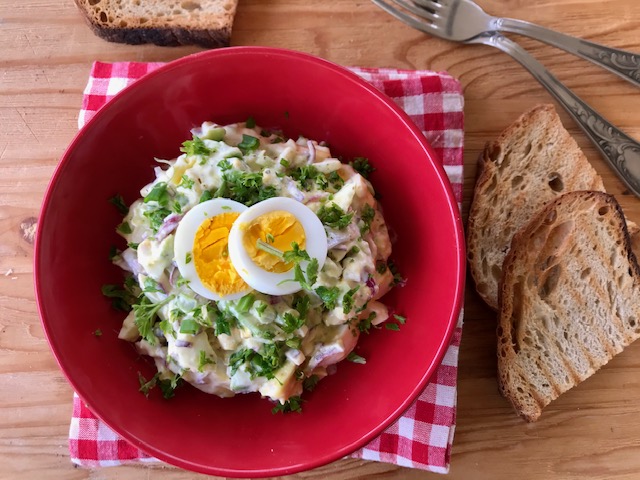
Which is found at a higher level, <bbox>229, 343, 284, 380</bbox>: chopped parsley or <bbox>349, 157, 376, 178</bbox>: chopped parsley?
<bbox>349, 157, 376, 178</bbox>: chopped parsley

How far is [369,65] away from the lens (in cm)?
250

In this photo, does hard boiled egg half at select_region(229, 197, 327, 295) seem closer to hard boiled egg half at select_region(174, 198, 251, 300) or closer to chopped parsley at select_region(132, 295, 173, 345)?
hard boiled egg half at select_region(174, 198, 251, 300)

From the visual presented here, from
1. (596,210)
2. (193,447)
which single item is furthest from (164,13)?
(596,210)

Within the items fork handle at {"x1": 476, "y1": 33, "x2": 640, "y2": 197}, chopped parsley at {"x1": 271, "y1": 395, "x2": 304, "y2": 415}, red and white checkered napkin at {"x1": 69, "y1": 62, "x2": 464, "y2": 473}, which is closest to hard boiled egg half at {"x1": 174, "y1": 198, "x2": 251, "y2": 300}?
chopped parsley at {"x1": 271, "y1": 395, "x2": 304, "y2": 415}

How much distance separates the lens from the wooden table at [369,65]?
7.72ft

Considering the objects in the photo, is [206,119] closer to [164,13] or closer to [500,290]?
[164,13]

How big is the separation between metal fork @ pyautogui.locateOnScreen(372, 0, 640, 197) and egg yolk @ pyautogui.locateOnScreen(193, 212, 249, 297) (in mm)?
1214

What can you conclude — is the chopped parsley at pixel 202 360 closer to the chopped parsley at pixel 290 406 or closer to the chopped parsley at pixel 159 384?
the chopped parsley at pixel 159 384

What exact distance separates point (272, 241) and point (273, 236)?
0.01m

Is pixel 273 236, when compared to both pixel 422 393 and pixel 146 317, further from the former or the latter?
pixel 422 393

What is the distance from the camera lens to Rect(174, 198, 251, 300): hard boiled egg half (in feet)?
5.98

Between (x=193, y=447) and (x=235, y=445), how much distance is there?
0.14 metres

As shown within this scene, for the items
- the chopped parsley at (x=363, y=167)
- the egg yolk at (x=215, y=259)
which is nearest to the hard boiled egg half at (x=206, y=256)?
the egg yolk at (x=215, y=259)

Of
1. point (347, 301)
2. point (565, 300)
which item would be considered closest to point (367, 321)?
point (347, 301)
